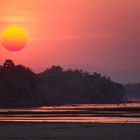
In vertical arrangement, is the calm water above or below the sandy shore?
above

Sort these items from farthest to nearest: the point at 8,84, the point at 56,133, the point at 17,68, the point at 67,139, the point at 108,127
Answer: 1. the point at 17,68
2. the point at 8,84
3. the point at 108,127
4. the point at 56,133
5. the point at 67,139

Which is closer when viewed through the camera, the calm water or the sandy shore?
the sandy shore

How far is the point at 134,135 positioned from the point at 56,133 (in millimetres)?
6434

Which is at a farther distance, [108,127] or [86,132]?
[108,127]

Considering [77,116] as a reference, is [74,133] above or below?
below

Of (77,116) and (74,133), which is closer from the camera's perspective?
(74,133)

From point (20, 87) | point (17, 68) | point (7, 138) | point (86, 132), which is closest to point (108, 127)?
point (86, 132)

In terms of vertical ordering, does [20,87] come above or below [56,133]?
above

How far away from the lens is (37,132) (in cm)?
5109

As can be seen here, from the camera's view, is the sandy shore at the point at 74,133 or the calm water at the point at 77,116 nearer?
the sandy shore at the point at 74,133

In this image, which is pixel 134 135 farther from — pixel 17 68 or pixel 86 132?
pixel 17 68

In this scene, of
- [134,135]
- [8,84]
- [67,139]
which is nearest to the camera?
[67,139]

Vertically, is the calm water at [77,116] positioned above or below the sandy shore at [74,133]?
above

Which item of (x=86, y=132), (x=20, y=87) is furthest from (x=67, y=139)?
(x=20, y=87)
